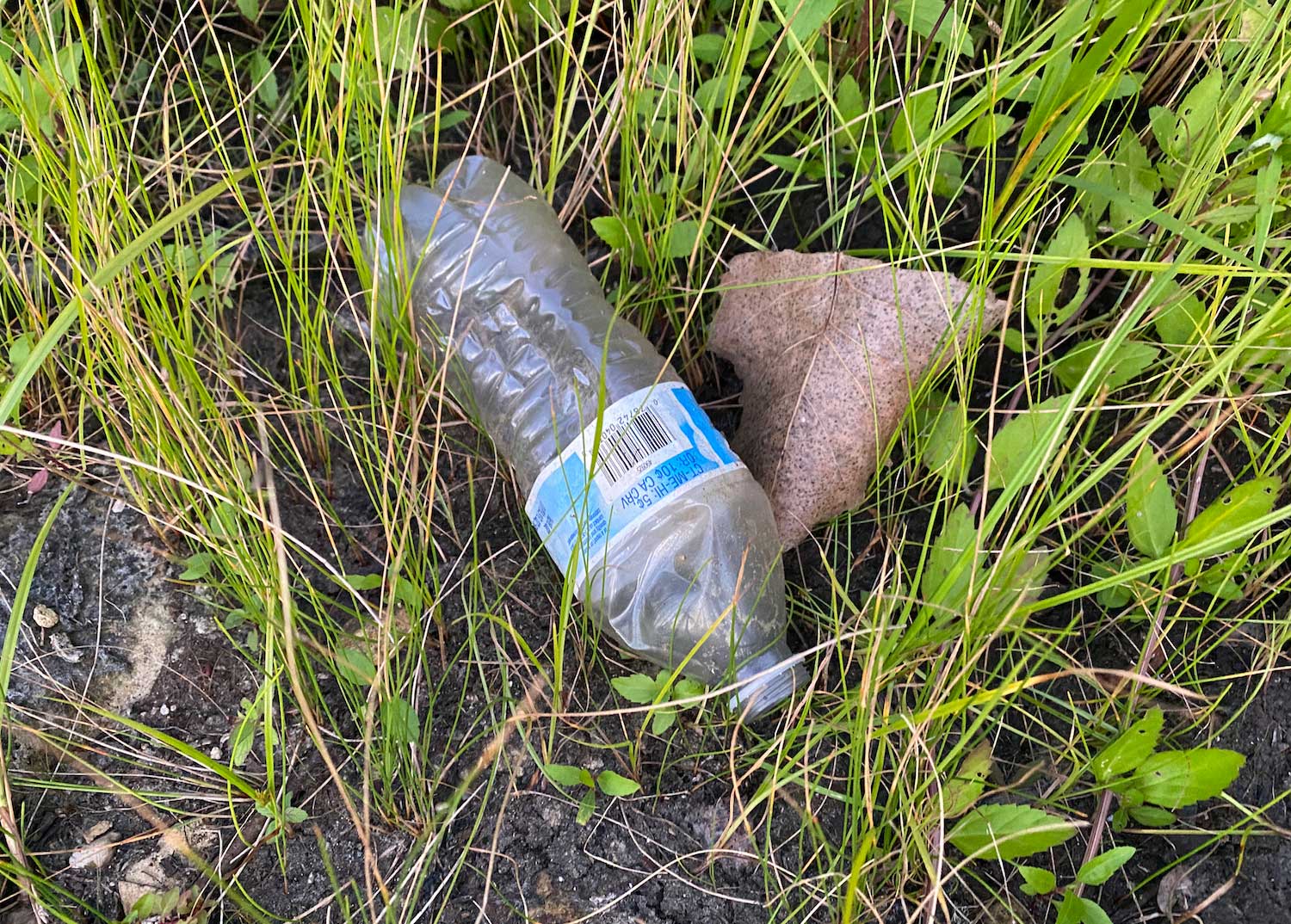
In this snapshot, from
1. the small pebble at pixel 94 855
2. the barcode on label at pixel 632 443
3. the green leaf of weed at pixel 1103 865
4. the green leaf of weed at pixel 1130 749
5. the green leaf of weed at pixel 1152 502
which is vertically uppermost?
the barcode on label at pixel 632 443

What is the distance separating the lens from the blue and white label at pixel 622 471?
1.26 m

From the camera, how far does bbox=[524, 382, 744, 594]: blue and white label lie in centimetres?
126

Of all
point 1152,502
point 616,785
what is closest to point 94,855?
point 616,785

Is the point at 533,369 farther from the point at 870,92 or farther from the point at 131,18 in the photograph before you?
the point at 131,18

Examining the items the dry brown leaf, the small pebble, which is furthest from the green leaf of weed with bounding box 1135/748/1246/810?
the small pebble

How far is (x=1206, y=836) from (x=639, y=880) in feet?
2.52

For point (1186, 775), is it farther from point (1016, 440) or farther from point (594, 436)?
point (594, 436)

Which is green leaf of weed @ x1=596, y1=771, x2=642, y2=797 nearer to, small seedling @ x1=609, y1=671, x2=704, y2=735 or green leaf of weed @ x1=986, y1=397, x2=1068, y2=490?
small seedling @ x1=609, y1=671, x2=704, y2=735

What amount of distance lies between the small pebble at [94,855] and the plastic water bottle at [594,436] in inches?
27.9

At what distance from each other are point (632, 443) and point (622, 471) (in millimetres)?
41

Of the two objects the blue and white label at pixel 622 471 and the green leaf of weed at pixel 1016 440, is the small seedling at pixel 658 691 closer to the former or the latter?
the blue and white label at pixel 622 471

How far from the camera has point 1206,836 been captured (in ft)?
4.18

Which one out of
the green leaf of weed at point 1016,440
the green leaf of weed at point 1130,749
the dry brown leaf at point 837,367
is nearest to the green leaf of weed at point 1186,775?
the green leaf of weed at point 1130,749

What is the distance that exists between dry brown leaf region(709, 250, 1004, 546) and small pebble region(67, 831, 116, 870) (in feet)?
3.34
